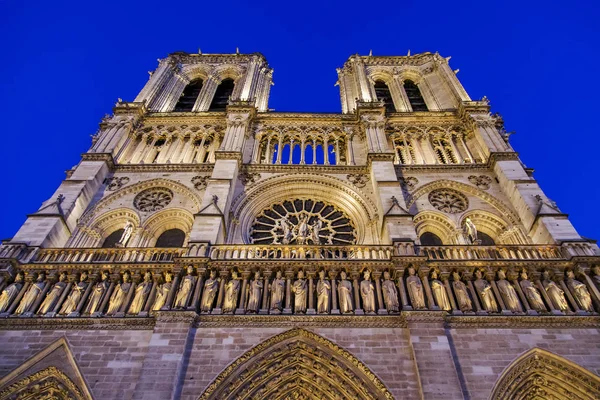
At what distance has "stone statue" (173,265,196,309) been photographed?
10.2 metres

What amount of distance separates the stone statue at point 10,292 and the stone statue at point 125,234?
2600mm

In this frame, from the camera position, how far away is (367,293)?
Result: 34.9 ft

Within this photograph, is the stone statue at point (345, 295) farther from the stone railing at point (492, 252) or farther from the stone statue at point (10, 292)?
the stone statue at point (10, 292)

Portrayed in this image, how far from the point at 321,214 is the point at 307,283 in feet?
16.1

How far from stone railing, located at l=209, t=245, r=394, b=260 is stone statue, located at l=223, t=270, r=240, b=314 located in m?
0.89

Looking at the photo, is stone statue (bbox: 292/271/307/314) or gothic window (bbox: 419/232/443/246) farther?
gothic window (bbox: 419/232/443/246)

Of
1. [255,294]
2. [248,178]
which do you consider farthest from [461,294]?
[248,178]

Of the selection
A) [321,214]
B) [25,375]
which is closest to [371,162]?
[321,214]

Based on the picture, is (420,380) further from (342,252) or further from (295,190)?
(295,190)

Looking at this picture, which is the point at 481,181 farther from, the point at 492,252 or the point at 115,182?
the point at 115,182

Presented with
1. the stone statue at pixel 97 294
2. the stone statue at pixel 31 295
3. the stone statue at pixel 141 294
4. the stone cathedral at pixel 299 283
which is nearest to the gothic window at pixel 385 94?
the stone cathedral at pixel 299 283

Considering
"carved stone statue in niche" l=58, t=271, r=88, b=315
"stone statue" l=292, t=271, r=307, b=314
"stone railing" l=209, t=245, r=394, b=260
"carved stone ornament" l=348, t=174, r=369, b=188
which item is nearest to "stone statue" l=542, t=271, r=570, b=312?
"stone railing" l=209, t=245, r=394, b=260

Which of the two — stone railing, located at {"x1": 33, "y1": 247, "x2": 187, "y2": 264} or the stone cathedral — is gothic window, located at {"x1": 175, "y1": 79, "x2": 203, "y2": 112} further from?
stone railing, located at {"x1": 33, "y1": 247, "x2": 187, "y2": 264}

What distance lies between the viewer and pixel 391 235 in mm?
12336
